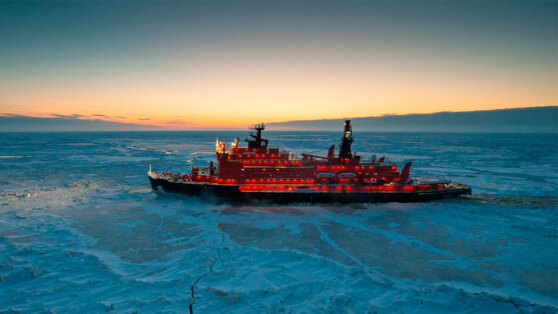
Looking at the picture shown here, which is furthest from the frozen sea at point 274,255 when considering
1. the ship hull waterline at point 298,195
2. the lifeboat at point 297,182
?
the lifeboat at point 297,182

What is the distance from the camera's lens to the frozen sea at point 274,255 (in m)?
8.41

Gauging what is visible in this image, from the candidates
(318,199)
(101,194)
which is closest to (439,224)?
(318,199)

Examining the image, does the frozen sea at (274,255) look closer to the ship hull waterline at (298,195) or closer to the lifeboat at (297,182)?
the ship hull waterline at (298,195)

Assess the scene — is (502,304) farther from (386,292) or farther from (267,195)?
(267,195)

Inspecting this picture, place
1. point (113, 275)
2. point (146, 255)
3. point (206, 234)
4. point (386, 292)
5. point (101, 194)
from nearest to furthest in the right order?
point (386, 292), point (113, 275), point (146, 255), point (206, 234), point (101, 194)

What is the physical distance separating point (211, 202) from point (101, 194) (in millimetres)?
9113

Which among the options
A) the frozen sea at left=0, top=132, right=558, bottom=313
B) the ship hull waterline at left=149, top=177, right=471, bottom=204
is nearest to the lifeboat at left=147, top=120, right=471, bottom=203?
the ship hull waterline at left=149, top=177, right=471, bottom=204

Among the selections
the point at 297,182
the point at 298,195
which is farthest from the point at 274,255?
the point at 297,182

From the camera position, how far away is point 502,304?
8.36 metres

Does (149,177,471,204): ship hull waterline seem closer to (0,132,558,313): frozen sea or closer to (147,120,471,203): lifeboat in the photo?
(147,120,471,203): lifeboat

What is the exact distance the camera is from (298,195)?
753 inches

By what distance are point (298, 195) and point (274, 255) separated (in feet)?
26.4

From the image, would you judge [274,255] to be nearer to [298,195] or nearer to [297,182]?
[298,195]

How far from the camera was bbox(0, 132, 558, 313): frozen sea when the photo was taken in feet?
27.6
